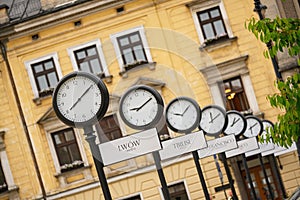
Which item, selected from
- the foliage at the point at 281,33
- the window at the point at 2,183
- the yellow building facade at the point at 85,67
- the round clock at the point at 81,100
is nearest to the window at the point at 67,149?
the yellow building facade at the point at 85,67

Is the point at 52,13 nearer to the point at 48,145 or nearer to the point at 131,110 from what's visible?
the point at 48,145

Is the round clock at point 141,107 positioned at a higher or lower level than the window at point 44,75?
lower

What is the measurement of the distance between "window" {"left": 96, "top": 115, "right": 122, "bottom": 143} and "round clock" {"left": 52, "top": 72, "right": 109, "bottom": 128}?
0.95 meters

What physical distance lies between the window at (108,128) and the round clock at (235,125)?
10.0 m

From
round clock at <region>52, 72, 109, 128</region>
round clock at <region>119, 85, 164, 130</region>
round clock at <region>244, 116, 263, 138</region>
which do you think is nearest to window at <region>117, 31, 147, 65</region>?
round clock at <region>244, 116, 263, 138</region>

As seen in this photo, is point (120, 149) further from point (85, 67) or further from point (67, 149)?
point (67, 149)

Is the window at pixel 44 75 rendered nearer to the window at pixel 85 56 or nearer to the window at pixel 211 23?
the window at pixel 85 56

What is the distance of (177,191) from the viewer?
113 feet

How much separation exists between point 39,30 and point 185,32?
567cm

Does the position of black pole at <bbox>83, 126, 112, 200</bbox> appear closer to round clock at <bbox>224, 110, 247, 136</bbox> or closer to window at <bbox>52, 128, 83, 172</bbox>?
round clock at <bbox>224, 110, 247, 136</bbox>

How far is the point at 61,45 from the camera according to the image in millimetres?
34781

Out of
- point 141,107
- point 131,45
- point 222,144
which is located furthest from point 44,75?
point 141,107

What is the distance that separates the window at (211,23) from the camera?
112 feet

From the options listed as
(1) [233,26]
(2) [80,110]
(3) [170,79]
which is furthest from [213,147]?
(1) [233,26]
